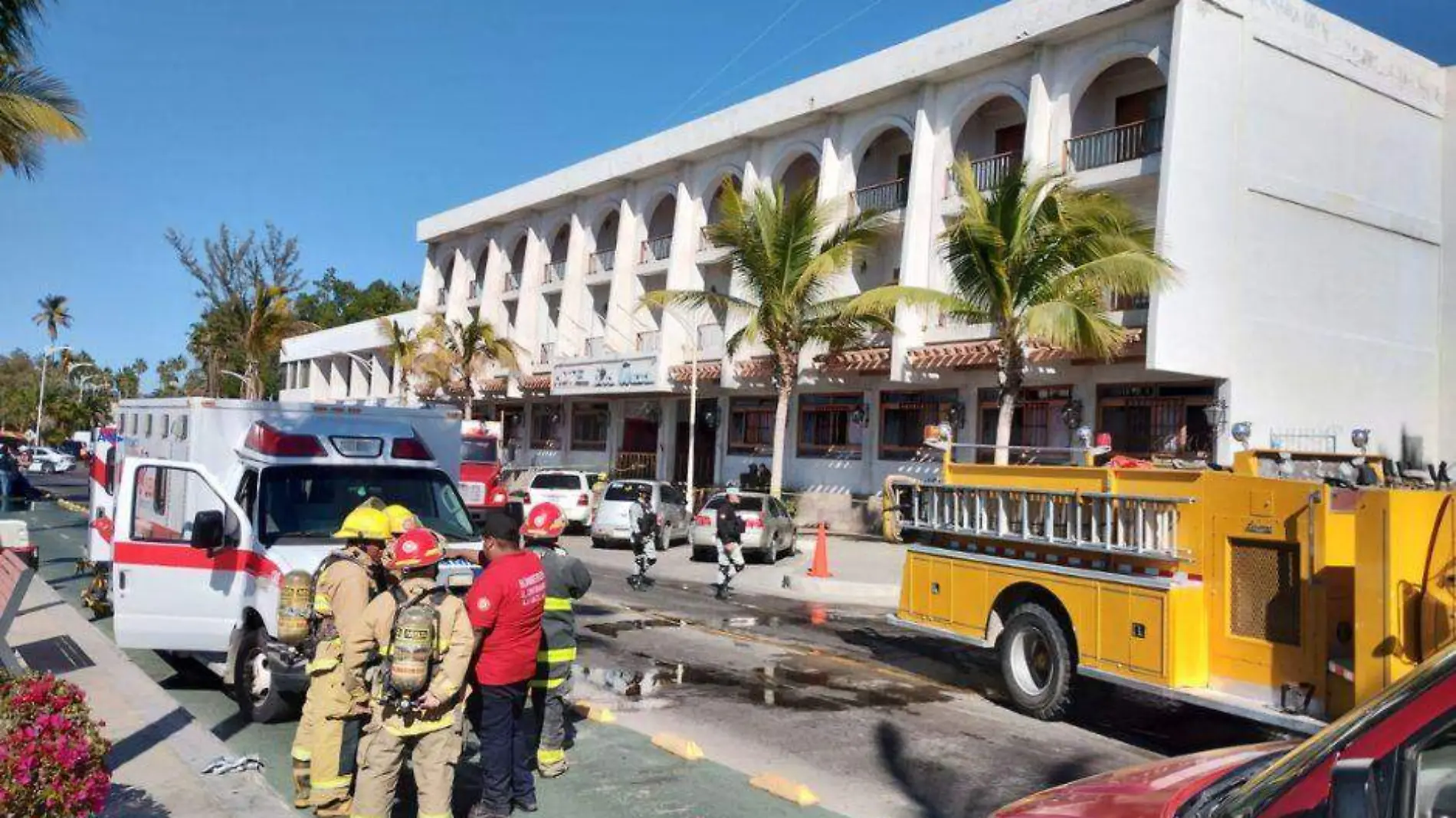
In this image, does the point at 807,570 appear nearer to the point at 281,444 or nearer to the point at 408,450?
the point at 408,450

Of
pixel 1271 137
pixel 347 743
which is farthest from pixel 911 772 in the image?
pixel 1271 137

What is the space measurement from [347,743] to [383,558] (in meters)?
1.10

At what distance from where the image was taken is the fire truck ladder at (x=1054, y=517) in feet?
27.3

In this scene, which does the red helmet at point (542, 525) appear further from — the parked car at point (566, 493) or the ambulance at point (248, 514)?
the parked car at point (566, 493)

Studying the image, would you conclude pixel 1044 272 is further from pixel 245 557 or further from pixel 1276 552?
pixel 245 557

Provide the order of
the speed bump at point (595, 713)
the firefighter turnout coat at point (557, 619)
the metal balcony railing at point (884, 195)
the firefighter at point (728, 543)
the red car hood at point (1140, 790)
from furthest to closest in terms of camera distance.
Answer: the metal balcony railing at point (884, 195)
the firefighter at point (728, 543)
the speed bump at point (595, 713)
the firefighter turnout coat at point (557, 619)
the red car hood at point (1140, 790)

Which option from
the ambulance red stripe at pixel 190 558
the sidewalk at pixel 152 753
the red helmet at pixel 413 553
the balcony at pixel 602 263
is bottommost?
the sidewalk at pixel 152 753

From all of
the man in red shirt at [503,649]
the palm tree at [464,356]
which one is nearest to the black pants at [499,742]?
the man in red shirt at [503,649]

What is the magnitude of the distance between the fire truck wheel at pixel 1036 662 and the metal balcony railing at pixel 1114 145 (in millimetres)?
16194

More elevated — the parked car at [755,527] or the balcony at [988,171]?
the balcony at [988,171]

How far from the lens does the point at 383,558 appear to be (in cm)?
576

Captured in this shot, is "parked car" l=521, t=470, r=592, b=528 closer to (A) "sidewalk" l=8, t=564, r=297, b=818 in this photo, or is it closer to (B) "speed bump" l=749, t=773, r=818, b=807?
(A) "sidewalk" l=8, t=564, r=297, b=818

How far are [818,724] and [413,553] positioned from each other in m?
4.49

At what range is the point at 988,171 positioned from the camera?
27.2m
